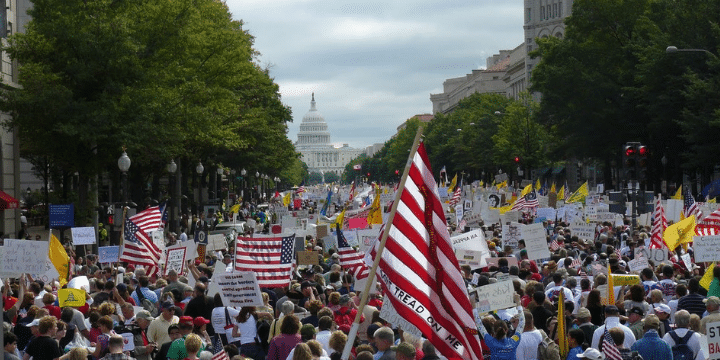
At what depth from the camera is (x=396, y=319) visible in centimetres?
988

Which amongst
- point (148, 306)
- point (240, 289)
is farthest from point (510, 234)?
point (240, 289)

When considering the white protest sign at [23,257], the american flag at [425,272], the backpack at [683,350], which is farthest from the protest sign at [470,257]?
the american flag at [425,272]

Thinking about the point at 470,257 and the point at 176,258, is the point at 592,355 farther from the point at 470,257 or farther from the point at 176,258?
the point at 176,258

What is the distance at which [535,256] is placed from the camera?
67.7ft

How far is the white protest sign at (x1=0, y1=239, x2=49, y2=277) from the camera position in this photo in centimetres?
1572

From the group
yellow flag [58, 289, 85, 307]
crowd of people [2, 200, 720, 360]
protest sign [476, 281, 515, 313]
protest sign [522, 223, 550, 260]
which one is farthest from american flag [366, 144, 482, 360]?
protest sign [522, 223, 550, 260]

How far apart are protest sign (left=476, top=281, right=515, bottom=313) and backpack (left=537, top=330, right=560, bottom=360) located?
809 millimetres

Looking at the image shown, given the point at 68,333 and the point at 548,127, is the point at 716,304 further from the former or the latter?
the point at 548,127

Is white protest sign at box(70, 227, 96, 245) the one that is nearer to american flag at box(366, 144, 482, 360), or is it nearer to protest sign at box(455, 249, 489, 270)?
protest sign at box(455, 249, 489, 270)

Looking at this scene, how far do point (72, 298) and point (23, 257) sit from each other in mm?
1750

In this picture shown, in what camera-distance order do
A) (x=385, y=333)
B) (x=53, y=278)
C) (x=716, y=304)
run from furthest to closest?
(x=53, y=278) → (x=716, y=304) → (x=385, y=333)

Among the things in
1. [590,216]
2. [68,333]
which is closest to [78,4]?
[590,216]

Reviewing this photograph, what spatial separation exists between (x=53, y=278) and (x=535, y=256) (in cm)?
805

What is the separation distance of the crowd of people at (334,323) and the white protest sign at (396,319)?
0.55ft
